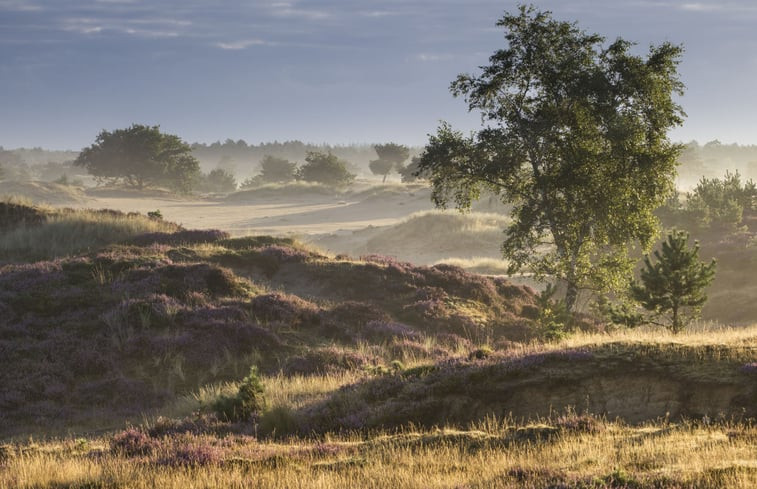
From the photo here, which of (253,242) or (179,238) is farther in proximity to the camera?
(253,242)

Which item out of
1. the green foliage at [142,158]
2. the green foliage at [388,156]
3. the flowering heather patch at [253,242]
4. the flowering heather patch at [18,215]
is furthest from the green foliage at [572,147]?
the green foliage at [388,156]

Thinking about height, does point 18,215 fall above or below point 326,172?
below

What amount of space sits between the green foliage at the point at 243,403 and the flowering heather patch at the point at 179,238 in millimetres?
15921

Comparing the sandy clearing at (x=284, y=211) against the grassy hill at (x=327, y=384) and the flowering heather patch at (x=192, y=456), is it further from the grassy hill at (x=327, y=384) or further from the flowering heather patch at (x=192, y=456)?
the flowering heather patch at (x=192, y=456)

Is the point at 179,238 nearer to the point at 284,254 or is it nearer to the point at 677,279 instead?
the point at 284,254

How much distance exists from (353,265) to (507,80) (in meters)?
9.38

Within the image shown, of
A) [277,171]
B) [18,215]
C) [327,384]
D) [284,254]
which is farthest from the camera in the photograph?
[277,171]

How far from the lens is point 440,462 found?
7.82 m

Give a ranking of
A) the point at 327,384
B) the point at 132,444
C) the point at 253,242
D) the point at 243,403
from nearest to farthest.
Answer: the point at 132,444
the point at 243,403
the point at 327,384
the point at 253,242

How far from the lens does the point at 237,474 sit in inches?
295

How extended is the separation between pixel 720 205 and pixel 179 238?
1526 inches

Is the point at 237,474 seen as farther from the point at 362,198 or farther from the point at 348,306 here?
the point at 362,198

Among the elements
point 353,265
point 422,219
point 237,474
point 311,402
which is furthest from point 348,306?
point 422,219

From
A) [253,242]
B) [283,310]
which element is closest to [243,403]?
[283,310]
